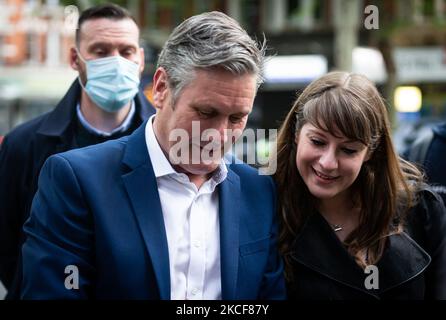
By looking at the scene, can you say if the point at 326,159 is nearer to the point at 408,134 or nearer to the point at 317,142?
the point at 317,142

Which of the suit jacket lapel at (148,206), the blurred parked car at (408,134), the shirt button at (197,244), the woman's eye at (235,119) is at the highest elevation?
the woman's eye at (235,119)

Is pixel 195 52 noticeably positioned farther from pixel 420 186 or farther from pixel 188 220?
pixel 420 186

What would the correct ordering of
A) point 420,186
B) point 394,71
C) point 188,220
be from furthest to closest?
point 394,71 → point 420,186 → point 188,220

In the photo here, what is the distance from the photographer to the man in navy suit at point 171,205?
6.48 feet

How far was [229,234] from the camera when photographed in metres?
2.10

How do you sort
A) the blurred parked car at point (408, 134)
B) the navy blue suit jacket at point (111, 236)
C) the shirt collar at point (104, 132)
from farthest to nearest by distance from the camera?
the blurred parked car at point (408, 134) < the shirt collar at point (104, 132) < the navy blue suit jacket at point (111, 236)

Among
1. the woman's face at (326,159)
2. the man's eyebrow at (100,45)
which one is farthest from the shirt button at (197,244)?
the man's eyebrow at (100,45)

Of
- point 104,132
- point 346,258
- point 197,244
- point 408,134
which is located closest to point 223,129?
point 197,244

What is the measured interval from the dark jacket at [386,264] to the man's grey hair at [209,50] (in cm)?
77

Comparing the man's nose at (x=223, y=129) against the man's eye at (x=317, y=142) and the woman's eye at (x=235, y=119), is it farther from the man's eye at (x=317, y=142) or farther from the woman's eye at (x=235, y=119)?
the man's eye at (x=317, y=142)

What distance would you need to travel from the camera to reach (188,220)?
211 cm

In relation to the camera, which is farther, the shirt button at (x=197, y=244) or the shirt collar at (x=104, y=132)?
the shirt collar at (x=104, y=132)
